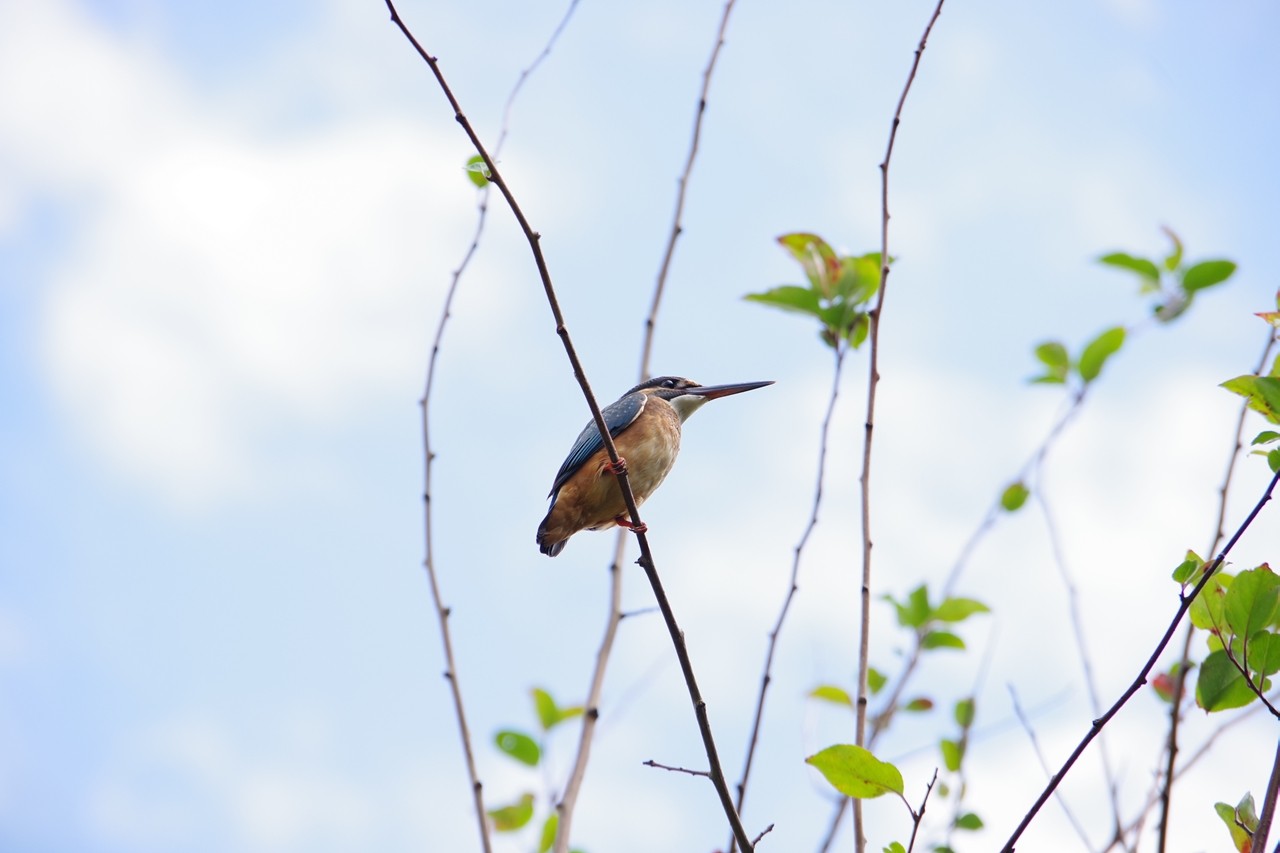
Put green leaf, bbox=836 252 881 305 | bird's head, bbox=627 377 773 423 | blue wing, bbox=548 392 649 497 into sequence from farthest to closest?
bird's head, bbox=627 377 773 423 < blue wing, bbox=548 392 649 497 < green leaf, bbox=836 252 881 305

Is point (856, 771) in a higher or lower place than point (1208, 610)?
lower

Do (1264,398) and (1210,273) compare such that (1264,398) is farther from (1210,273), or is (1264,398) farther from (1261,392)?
(1210,273)

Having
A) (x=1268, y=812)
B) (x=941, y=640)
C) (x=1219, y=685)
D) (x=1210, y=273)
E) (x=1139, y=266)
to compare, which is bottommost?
(x=1268, y=812)

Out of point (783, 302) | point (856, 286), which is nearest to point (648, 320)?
point (783, 302)

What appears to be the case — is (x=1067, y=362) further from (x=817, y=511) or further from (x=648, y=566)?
(x=648, y=566)

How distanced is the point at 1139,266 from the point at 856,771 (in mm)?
2827

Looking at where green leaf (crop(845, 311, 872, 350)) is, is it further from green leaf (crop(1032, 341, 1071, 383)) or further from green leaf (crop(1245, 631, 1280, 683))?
green leaf (crop(1245, 631, 1280, 683))

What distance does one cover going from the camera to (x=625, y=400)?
6.17 metres

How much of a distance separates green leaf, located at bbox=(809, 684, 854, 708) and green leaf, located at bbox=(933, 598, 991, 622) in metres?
0.50

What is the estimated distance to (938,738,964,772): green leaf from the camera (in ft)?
14.6

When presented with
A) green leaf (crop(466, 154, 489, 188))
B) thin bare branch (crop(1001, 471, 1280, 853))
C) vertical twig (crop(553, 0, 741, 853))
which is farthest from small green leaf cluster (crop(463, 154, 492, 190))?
thin bare branch (crop(1001, 471, 1280, 853))

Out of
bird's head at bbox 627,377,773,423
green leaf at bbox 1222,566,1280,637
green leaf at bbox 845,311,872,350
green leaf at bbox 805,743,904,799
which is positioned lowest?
green leaf at bbox 805,743,904,799

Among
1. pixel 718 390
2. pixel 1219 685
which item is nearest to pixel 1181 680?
pixel 1219 685

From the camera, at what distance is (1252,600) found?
2.78m
